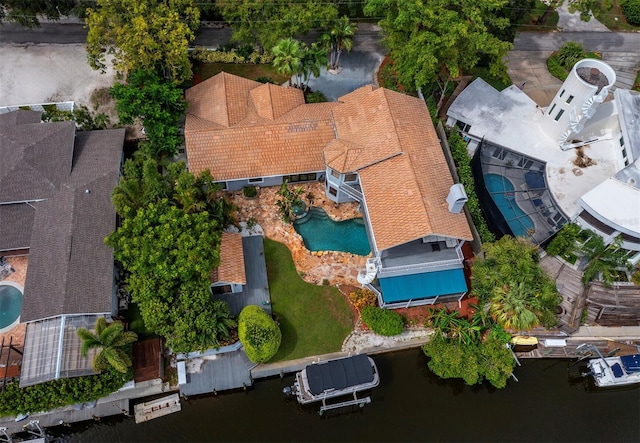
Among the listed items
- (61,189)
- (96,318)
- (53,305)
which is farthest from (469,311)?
(61,189)

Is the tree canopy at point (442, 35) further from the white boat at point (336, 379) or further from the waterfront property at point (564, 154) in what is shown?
the white boat at point (336, 379)

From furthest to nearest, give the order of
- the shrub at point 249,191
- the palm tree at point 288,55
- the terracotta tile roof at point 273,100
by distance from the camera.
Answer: the terracotta tile roof at point 273,100 < the palm tree at point 288,55 < the shrub at point 249,191

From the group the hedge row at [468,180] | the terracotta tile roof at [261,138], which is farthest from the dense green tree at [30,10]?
the hedge row at [468,180]

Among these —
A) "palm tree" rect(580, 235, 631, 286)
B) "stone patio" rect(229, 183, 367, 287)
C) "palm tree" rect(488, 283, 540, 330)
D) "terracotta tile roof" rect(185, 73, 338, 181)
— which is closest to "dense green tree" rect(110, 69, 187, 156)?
"terracotta tile roof" rect(185, 73, 338, 181)

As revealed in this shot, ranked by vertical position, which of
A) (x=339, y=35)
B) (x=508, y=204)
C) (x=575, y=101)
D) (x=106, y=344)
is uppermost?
(x=339, y=35)

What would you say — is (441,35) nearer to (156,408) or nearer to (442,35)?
(442,35)

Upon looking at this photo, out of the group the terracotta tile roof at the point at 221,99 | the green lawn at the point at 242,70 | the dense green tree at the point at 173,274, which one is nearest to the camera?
the dense green tree at the point at 173,274

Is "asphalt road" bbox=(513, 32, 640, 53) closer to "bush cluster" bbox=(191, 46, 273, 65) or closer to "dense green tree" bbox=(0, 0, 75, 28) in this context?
"bush cluster" bbox=(191, 46, 273, 65)

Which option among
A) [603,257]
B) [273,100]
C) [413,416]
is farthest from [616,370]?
[273,100]
